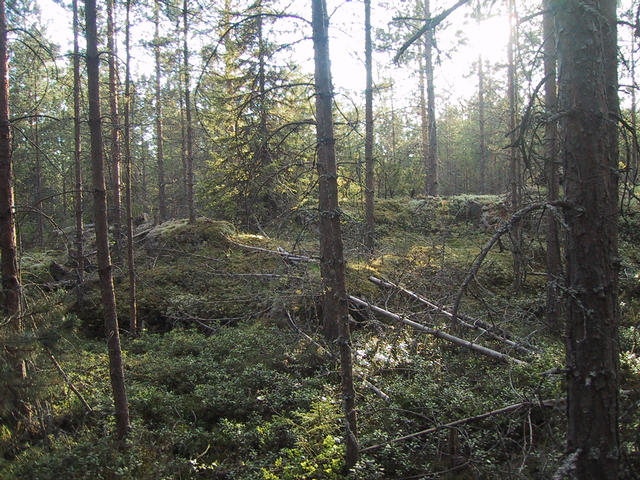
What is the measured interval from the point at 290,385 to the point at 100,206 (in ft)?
13.3

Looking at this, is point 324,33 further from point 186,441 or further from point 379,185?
point 379,185

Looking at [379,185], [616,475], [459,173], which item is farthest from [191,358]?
[459,173]

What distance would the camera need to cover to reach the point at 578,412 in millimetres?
2699

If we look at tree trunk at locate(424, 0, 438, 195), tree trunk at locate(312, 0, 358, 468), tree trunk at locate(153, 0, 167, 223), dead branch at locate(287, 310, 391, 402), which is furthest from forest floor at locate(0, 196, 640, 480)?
tree trunk at locate(424, 0, 438, 195)

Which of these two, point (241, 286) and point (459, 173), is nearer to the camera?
point (241, 286)

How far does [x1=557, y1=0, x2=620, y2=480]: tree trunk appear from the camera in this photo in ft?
8.46

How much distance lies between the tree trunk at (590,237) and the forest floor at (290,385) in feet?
1.11

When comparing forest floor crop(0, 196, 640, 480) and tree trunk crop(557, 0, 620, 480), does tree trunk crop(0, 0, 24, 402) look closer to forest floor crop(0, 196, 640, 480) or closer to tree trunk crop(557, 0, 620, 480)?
forest floor crop(0, 196, 640, 480)

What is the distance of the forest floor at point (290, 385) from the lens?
14.3 ft

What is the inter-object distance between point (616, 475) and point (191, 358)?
280 inches

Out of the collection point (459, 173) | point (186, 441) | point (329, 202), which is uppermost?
point (459, 173)

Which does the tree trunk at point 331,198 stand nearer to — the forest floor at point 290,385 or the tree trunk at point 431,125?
the forest floor at point 290,385

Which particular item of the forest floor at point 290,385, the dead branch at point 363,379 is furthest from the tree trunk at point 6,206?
the dead branch at point 363,379

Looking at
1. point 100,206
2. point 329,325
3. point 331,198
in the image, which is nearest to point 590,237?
point 331,198
